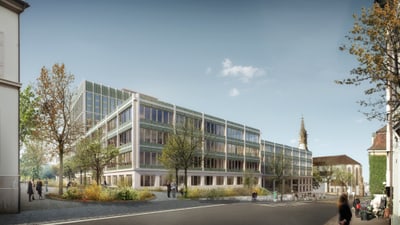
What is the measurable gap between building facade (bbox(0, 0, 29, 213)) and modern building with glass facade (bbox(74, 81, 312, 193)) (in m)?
25.1

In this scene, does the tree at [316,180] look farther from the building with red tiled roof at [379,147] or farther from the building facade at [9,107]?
the building facade at [9,107]

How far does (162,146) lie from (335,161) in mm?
114355

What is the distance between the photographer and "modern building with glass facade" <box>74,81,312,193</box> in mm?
55000

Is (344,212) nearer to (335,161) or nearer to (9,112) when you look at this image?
(9,112)

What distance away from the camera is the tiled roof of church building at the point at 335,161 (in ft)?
494

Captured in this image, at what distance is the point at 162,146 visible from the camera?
58.3 m

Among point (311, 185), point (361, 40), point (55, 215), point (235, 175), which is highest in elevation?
point (361, 40)

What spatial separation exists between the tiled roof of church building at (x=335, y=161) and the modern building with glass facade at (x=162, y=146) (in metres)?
57.1

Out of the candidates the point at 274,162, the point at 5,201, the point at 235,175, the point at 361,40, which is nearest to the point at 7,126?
the point at 5,201

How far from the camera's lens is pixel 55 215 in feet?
70.1

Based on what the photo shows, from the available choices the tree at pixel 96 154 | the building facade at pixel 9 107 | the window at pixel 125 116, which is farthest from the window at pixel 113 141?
the building facade at pixel 9 107

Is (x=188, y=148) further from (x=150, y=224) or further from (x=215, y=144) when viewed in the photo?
(x=215, y=144)

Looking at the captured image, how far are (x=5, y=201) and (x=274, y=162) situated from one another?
69.2m

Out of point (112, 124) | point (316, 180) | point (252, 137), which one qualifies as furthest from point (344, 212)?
point (316, 180)
